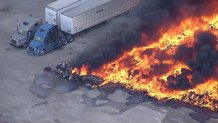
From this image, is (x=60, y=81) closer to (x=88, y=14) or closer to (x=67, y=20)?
(x=67, y=20)

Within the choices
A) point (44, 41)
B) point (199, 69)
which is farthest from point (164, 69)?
point (44, 41)

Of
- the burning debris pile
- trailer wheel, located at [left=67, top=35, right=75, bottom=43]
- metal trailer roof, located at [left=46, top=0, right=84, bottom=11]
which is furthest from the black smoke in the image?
metal trailer roof, located at [left=46, top=0, right=84, bottom=11]

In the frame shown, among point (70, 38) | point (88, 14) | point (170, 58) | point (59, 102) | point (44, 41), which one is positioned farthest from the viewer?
point (70, 38)

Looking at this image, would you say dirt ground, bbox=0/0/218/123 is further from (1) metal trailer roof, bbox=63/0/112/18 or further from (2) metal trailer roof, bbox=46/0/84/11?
(2) metal trailer roof, bbox=46/0/84/11

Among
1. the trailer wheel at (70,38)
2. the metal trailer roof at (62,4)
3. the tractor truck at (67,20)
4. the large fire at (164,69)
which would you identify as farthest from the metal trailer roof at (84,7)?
the large fire at (164,69)

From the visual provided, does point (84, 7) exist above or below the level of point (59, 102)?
above

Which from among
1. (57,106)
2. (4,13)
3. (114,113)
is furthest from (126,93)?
(4,13)

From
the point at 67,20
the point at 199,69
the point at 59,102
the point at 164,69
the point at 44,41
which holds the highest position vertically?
the point at 67,20

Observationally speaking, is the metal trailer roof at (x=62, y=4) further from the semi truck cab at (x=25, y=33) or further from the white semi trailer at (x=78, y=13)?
the semi truck cab at (x=25, y=33)
